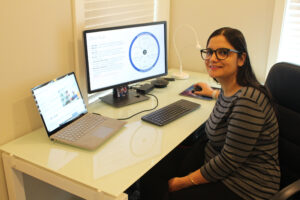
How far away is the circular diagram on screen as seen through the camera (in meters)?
2.00

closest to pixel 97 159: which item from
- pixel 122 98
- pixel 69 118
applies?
pixel 69 118

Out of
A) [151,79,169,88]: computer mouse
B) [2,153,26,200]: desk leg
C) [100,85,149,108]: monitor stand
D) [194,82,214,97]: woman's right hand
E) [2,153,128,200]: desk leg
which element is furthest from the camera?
[151,79,169,88]: computer mouse

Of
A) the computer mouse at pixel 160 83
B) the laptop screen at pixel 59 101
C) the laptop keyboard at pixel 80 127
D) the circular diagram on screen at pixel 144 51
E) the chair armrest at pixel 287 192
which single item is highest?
the circular diagram on screen at pixel 144 51

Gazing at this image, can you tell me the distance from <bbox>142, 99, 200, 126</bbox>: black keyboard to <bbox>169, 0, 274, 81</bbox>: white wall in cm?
78

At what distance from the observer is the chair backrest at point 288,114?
149cm

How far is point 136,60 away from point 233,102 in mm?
787

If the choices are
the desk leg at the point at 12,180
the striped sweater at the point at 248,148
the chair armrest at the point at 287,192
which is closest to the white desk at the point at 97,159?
the desk leg at the point at 12,180

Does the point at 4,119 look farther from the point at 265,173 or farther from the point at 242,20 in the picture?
the point at 242,20

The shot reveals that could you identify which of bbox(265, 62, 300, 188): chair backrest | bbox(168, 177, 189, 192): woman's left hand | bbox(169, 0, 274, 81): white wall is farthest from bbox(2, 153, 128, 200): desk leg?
bbox(169, 0, 274, 81): white wall

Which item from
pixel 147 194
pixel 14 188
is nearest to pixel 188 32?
pixel 147 194

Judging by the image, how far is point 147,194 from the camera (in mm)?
2035

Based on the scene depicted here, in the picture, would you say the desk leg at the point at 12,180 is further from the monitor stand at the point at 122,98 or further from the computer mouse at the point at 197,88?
the computer mouse at the point at 197,88

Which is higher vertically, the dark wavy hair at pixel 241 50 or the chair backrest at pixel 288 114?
the dark wavy hair at pixel 241 50

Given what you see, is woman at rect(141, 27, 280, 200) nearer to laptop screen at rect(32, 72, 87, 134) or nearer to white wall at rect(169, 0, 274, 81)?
laptop screen at rect(32, 72, 87, 134)
